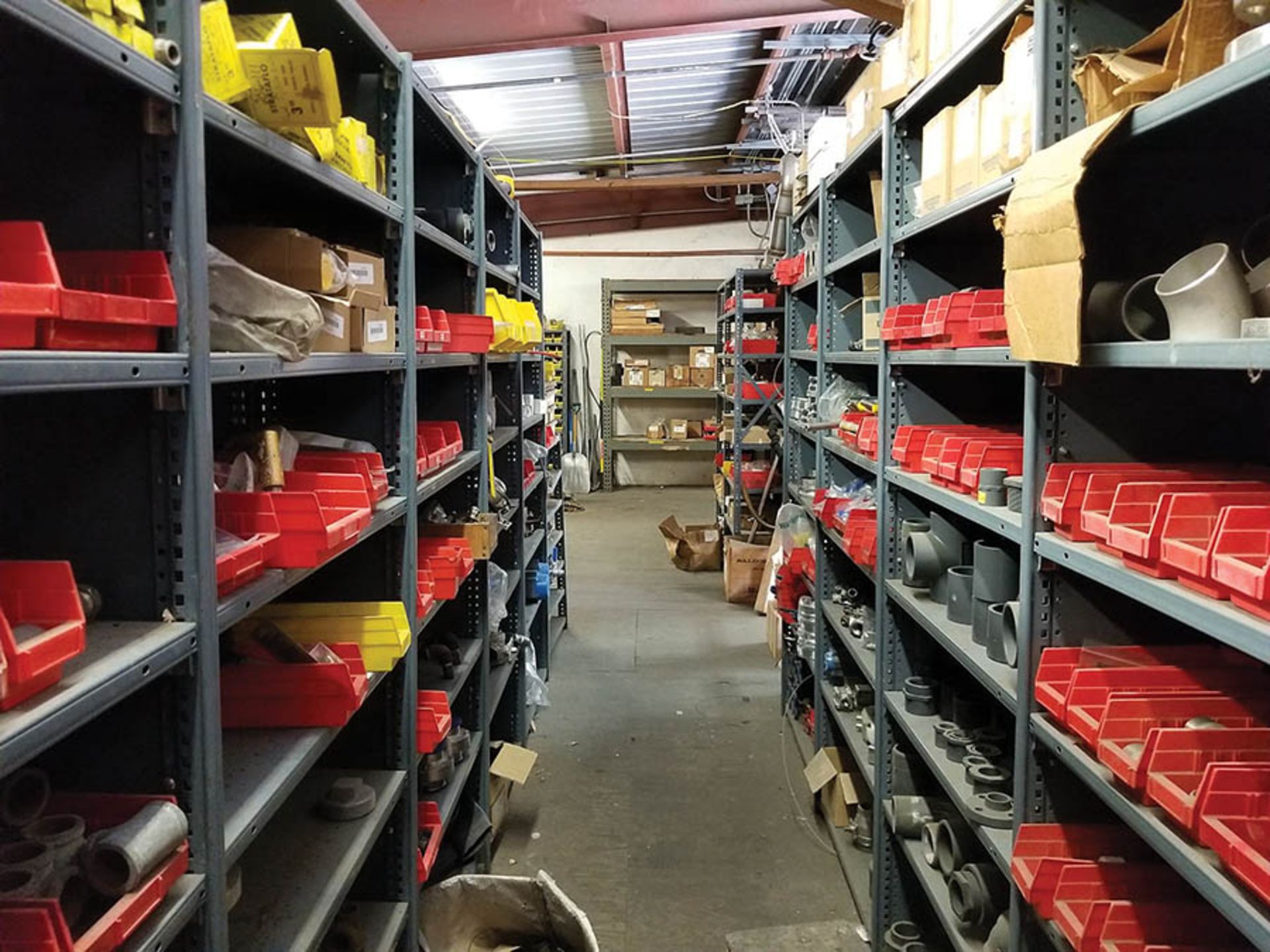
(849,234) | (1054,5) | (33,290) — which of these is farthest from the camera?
(849,234)

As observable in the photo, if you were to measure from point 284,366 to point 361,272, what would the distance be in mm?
585

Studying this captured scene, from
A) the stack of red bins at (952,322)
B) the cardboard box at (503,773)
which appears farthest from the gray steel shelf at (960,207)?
the cardboard box at (503,773)

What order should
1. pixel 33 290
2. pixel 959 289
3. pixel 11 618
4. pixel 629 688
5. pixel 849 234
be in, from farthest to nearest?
pixel 629 688, pixel 849 234, pixel 959 289, pixel 11 618, pixel 33 290

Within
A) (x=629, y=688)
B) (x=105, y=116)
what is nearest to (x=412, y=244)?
(x=105, y=116)

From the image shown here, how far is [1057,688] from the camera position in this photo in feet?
5.31

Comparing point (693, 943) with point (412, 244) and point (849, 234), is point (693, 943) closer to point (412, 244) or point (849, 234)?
point (412, 244)

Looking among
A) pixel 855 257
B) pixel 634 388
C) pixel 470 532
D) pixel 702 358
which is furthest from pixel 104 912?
pixel 702 358

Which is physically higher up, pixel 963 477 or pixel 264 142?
pixel 264 142

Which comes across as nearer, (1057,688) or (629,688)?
(1057,688)

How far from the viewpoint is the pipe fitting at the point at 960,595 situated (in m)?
2.31

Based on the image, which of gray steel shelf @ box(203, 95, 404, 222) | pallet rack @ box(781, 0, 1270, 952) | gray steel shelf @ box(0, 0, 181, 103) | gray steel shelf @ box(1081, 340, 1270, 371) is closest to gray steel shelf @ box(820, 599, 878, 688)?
pallet rack @ box(781, 0, 1270, 952)

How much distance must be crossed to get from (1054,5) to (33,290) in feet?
4.87

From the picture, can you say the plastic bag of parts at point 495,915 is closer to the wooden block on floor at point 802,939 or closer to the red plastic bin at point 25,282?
the wooden block on floor at point 802,939

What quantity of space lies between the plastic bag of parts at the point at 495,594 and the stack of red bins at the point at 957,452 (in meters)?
1.40
